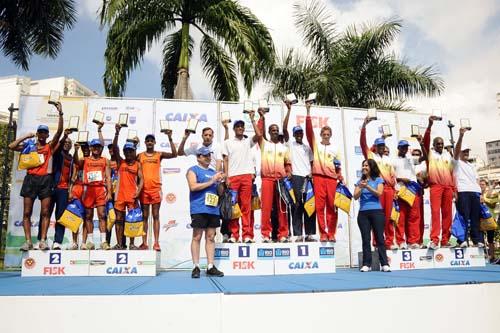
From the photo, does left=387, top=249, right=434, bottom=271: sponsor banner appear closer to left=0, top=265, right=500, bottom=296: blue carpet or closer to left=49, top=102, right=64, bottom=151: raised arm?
left=0, top=265, right=500, bottom=296: blue carpet

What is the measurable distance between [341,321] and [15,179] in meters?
6.92

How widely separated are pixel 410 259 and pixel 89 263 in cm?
493

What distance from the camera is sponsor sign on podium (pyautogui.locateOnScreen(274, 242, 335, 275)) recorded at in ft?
19.3

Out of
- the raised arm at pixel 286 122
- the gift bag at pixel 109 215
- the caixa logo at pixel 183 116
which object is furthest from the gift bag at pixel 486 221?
the gift bag at pixel 109 215

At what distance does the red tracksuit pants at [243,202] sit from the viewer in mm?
5965

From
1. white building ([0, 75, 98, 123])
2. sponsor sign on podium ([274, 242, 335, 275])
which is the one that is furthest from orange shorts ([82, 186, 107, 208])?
white building ([0, 75, 98, 123])

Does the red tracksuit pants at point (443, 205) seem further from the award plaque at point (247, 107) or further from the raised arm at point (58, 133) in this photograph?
the raised arm at point (58, 133)

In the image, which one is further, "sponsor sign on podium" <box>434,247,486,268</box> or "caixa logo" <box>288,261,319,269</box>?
"sponsor sign on podium" <box>434,247,486,268</box>

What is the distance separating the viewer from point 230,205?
5715 mm

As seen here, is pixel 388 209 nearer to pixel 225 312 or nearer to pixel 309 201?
pixel 309 201

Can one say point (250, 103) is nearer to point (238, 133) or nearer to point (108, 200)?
point (238, 133)

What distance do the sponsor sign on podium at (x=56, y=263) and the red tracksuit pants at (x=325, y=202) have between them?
11.6ft

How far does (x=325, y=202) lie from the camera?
627 centimetres

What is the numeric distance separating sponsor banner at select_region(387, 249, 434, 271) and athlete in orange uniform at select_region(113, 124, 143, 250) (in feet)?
13.4
